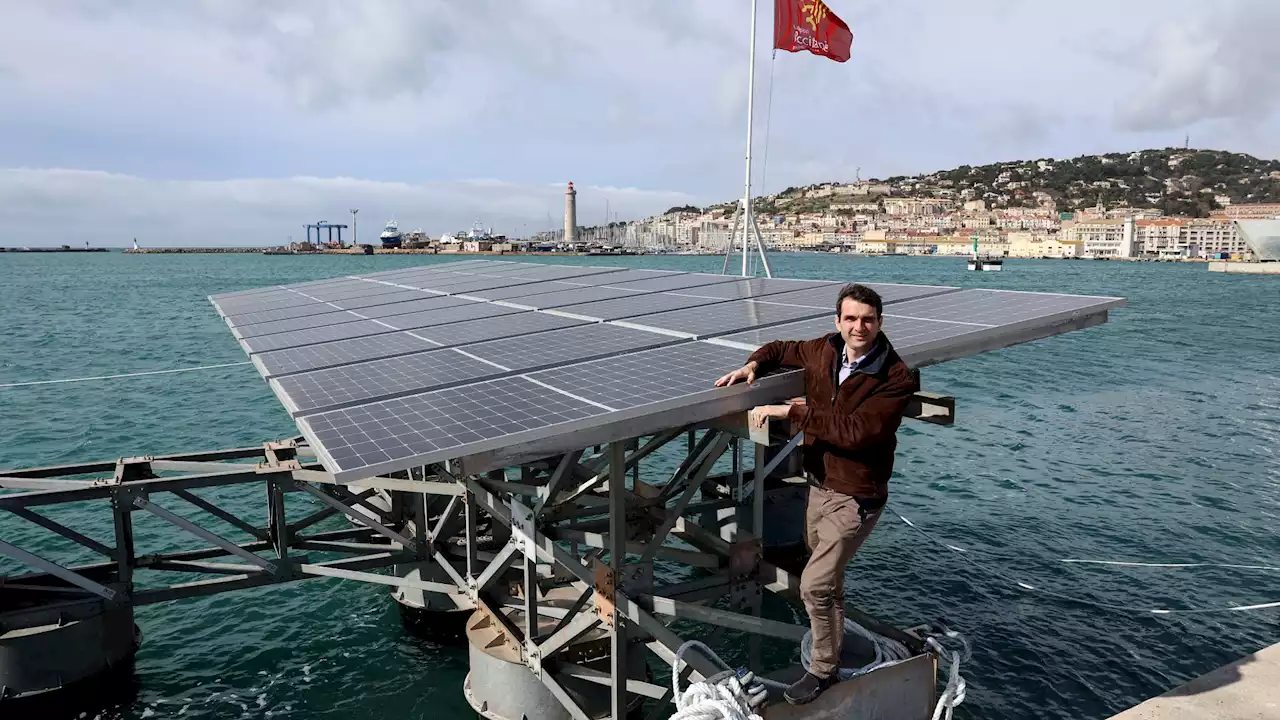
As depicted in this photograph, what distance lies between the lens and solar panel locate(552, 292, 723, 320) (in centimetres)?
1184

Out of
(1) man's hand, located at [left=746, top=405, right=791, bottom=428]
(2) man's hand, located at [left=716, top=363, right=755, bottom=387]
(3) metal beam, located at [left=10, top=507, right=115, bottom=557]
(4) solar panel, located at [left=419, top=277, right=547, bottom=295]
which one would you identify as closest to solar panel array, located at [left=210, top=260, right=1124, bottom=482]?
(2) man's hand, located at [left=716, top=363, right=755, bottom=387]

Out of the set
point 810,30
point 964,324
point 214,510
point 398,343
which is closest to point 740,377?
point 964,324

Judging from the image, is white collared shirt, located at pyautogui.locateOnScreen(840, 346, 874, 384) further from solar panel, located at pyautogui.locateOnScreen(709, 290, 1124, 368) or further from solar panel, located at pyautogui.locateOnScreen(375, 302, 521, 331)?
solar panel, located at pyautogui.locateOnScreen(375, 302, 521, 331)

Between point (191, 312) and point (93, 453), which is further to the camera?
point (191, 312)

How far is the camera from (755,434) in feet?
20.9

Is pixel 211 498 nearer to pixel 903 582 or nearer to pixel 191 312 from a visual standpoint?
pixel 903 582

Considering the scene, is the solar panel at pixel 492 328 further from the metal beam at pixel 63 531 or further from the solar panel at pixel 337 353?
the metal beam at pixel 63 531

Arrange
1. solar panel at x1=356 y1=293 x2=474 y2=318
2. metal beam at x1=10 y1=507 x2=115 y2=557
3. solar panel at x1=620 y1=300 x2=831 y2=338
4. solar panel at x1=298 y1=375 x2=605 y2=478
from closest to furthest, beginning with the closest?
solar panel at x1=298 y1=375 x2=605 y2=478 < solar panel at x1=620 y1=300 x2=831 y2=338 < metal beam at x1=10 y1=507 x2=115 y2=557 < solar panel at x1=356 y1=293 x2=474 y2=318

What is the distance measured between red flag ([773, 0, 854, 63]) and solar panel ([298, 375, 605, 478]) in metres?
19.7

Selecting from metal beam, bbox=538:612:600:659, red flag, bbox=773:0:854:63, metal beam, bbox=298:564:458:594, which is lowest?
metal beam, bbox=298:564:458:594

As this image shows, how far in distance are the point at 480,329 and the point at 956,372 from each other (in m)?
33.9

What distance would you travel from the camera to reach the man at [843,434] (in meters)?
5.58

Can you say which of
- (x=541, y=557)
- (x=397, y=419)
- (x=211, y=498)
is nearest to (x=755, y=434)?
(x=397, y=419)

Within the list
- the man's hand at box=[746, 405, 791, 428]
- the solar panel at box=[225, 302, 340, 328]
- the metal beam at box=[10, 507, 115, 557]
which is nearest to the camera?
the man's hand at box=[746, 405, 791, 428]
